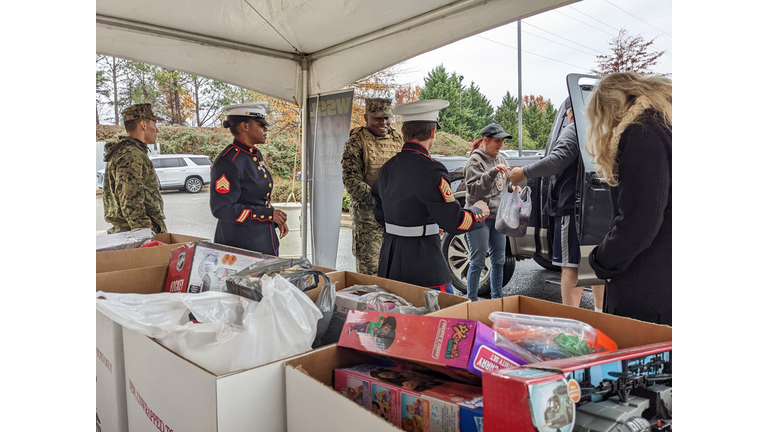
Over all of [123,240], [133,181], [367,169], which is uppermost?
[367,169]

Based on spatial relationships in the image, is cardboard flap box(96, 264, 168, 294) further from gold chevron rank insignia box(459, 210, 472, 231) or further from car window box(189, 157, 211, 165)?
car window box(189, 157, 211, 165)

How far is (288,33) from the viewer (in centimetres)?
367

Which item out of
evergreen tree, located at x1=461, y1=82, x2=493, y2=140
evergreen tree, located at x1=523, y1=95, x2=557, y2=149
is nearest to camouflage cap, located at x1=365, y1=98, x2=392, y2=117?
evergreen tree, located at x1=523, y1=95, x2=557, y2=149

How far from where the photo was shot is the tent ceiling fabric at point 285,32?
116 inches

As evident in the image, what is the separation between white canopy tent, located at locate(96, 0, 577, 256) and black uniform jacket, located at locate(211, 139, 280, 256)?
41.5 inches

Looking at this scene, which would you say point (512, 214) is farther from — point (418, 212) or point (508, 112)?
point (508, 112)

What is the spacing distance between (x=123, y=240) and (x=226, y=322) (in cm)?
146

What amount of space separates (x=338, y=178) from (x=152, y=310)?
3058mm

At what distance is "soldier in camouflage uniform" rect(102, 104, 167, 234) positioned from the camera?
3322 millimetres

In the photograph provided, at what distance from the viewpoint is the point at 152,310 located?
1246 millimetres

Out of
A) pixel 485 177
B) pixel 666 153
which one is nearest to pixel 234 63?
pixel 485 177

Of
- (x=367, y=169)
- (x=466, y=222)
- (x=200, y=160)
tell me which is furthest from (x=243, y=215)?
(x=200, y=160)

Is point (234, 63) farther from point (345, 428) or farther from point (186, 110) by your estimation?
point (186, 110)

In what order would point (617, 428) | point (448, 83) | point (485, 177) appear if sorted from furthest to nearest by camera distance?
point (448, 83)
point (485, 177)
point (617, 428)
